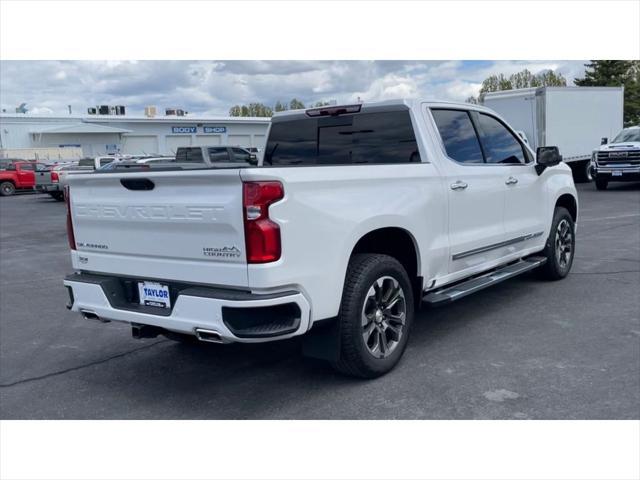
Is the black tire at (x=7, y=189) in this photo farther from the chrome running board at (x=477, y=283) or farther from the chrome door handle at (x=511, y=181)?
the chrome door handle at (x=511, y=181)

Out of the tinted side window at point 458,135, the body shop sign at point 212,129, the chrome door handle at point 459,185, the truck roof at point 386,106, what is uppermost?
the body shop sign at point 212,129

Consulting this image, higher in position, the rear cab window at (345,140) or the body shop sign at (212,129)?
the body shop sign at (212,129)

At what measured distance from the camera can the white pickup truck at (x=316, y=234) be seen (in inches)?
147

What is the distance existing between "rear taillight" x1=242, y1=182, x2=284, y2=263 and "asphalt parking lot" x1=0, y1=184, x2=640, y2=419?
1.11m

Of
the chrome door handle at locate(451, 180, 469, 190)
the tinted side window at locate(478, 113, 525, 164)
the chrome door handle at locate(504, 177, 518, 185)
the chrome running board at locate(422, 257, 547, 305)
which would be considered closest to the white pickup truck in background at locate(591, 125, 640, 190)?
the chrome running board at locate(422, 257, 547, 305)

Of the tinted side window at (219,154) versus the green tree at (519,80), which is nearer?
the tinted side window at (219,154)

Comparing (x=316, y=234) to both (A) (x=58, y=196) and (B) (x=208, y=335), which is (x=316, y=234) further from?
(A) (x=58, y=196)

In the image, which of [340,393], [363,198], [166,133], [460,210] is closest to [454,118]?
[460,210]

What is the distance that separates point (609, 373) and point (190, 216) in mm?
3112

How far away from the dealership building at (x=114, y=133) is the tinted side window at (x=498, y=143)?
38096 mm

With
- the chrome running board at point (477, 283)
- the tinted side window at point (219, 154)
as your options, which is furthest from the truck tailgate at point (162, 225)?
the tinted side window at point (219, 154)

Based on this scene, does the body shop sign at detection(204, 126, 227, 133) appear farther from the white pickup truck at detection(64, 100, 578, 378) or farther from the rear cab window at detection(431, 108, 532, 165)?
the rear cab window at detection(431, 108, 532, 165)

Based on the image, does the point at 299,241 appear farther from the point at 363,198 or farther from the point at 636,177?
the point at 636,177

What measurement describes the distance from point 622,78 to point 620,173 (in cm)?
3529
